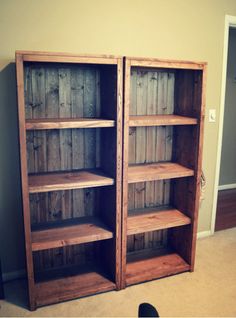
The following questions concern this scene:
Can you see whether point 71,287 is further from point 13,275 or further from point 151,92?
point 151,92

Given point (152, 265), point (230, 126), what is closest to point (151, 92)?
point (152, 265)

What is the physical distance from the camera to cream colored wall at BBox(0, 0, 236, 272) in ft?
6.75

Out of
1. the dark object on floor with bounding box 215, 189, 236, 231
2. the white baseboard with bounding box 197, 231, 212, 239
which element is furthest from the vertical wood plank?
the dark object on floor with bounding box 215, 189, 236, 231

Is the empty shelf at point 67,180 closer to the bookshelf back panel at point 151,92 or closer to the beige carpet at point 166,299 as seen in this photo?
the bookshelf back panel at point 151,92

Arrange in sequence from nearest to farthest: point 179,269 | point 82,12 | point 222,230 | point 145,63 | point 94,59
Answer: point 94,59, point 145,63, point 82,12, point 179,269, point 222,230

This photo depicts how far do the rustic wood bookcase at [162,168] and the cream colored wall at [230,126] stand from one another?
2.28 metres

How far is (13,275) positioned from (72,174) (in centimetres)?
91

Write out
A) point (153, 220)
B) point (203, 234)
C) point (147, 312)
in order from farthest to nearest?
point (203, 234), point (153, 220), point (147, 312)

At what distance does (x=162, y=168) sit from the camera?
2.43 meters

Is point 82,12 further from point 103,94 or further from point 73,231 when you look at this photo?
point 73,231

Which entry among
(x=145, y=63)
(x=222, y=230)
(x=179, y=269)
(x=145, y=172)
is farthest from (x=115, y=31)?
(x=222, y=230)

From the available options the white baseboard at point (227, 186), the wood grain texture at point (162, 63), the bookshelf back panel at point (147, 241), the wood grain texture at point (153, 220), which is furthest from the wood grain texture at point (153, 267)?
the white baseboard at point (227, 186)

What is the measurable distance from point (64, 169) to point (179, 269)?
1200 mm

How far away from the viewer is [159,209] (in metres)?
2.63
